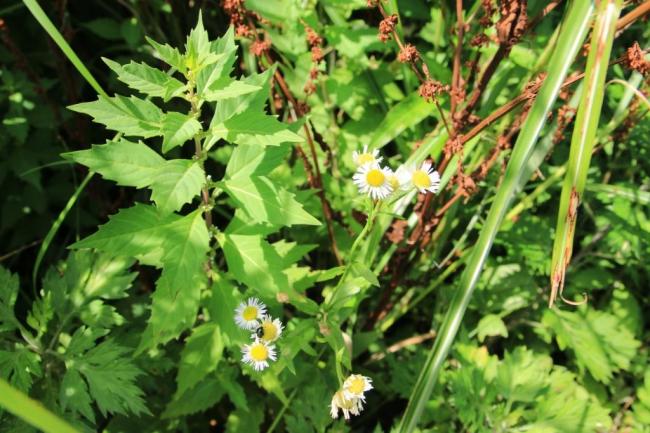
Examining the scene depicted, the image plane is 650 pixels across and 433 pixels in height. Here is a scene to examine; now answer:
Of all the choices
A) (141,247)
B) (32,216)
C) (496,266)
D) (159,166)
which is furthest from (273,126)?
(32,216)

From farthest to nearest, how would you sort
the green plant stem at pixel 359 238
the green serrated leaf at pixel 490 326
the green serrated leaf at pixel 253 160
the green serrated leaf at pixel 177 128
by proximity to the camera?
the green serrated leaf at pixel 490 326 < the green serrated leaf at pixel 253 160 < the green plant stem at pixel 359 238 < the green serrated leaf at pixel 177 128

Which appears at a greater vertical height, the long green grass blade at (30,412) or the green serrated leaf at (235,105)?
the green serrated leaf at (235,105)

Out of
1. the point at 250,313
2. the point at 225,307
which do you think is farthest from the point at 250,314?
the point at 225,307

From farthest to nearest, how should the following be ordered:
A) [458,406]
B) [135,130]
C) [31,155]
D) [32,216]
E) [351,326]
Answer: [32,216] → [31,155] → [351,326] → [458,406] → [135,130]

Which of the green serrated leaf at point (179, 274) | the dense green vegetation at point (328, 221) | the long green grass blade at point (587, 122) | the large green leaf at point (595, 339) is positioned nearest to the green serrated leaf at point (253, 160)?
the dense green vegetation at point (328, 221)

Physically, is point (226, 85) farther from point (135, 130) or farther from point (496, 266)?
point (496, 266)

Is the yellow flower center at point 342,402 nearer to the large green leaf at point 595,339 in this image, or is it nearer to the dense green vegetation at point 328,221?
the dense green vegetation at point 328,221
